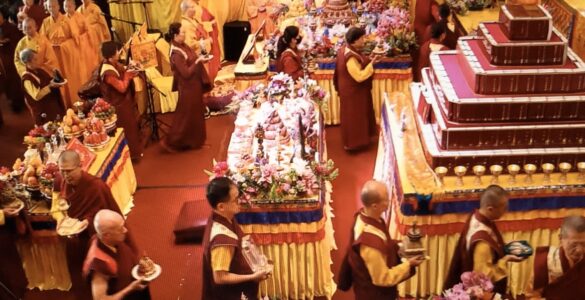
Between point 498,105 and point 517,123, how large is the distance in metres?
0.25

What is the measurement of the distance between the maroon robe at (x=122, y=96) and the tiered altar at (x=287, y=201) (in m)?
1.98

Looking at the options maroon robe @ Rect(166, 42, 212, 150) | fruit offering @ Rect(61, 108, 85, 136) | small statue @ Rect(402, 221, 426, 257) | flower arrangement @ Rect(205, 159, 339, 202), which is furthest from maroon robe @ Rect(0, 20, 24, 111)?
small statue @ Rect(402, 221, 426, 257)

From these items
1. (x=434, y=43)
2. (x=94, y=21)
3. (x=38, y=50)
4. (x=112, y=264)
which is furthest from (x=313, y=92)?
(x=94, y=21)

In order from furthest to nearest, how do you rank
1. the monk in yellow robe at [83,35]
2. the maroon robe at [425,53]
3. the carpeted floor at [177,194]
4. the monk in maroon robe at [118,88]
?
the monk in yellow robe at [83,35] → the maroon robe at [425,53] → the monk in maroon robe at [118,88] → the carpeted floor at [177,194]

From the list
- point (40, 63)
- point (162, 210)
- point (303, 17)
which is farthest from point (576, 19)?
point (40, 63)

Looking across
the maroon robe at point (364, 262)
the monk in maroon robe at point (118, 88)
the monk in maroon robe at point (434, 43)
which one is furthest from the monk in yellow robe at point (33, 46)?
the maroon robe at point (364, 262)

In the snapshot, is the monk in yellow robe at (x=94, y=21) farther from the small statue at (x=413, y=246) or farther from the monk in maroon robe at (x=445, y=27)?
the small statue at (x=413, y=246)

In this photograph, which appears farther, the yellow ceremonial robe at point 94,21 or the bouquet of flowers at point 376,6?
the yellow ceremonial robe at point 94,21

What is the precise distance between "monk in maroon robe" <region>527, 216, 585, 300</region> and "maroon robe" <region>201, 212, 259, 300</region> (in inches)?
75.7

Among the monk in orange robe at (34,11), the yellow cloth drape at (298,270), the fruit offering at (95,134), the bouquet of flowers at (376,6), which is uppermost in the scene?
the monk in orange robe at (34,11)

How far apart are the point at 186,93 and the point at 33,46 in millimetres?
2250

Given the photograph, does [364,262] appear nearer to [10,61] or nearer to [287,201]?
[287,201]

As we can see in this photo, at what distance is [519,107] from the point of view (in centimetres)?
574

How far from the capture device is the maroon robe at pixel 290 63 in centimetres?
802
